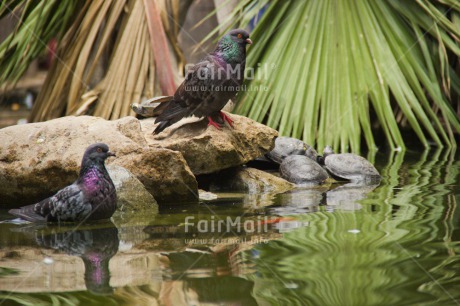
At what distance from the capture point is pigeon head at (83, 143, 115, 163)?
3912 mm

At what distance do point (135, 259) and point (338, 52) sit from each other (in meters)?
3.94

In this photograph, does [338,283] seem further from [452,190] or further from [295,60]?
[295,60]

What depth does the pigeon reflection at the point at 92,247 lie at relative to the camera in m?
2.74

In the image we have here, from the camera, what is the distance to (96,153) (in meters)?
3.93

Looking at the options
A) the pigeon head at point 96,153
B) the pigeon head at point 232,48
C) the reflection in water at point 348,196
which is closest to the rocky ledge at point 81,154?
the pigeon head at point 96,153

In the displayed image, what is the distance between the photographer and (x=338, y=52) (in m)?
6.47

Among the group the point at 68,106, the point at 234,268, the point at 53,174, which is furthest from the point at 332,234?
the point at 68,106

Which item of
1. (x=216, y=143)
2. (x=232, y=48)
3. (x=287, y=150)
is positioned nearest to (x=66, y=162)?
(x=216, y=143)

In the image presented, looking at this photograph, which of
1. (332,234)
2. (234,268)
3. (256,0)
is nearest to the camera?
(234,268)

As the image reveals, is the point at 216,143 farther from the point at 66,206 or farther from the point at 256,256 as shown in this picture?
the point at 256,256

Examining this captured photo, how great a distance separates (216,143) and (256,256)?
181 cm

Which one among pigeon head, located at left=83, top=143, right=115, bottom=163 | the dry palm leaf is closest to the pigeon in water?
pigeon head, located at left=83, top=143, right=115, bottom=163

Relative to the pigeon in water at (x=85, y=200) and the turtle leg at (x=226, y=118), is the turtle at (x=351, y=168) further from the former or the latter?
the pigeon in water at (x=85, y=200)

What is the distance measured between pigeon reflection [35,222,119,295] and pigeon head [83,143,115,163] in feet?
1.22
